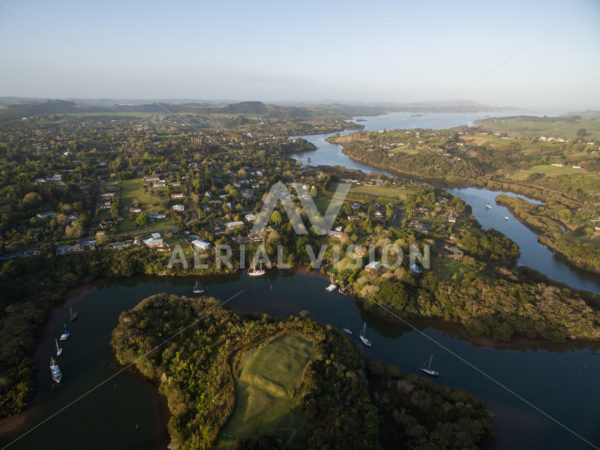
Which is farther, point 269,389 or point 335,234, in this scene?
point 335,234

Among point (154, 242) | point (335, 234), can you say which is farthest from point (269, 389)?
point (154, 242)

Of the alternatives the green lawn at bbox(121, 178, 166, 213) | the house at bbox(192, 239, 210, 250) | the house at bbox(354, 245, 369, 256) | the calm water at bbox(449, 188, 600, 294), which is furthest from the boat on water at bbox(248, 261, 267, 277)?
the calm water at bbox(449, 188, 600, 294)

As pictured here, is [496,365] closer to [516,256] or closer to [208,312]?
[516,256]

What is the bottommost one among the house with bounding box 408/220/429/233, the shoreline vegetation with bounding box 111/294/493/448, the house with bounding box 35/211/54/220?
the shoreline vegetation with bounding box 111/294/493/448

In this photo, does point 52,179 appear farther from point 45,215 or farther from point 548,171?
point 548,171

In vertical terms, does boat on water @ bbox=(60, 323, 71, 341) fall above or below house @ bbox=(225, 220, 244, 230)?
below

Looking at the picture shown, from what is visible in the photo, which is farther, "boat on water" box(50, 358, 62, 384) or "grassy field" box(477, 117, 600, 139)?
"grassy field" box(477, 117, 600, 139)

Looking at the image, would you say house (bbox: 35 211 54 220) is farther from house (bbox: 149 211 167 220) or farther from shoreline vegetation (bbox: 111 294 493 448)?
shoreline vegetation (bbox: 111 294 493 448)

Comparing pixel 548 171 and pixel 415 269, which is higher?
pixel 548 171
